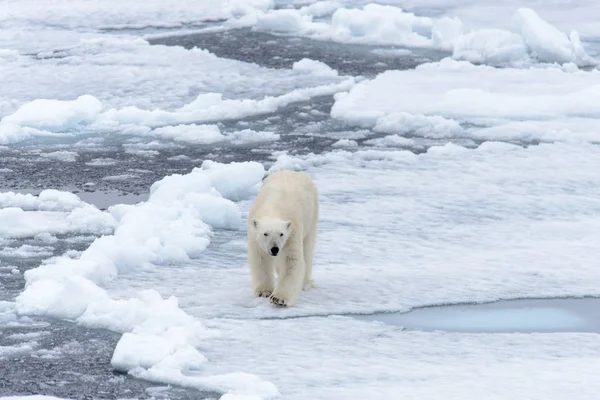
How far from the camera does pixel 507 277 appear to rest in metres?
5.32

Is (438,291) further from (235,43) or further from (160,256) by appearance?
(235,43)

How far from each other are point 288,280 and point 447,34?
30.9ft

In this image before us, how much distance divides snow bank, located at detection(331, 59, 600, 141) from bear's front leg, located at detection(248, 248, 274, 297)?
437cm

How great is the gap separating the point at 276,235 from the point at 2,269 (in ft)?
5.09

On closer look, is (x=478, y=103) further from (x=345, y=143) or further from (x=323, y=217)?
(x=323, y=217)

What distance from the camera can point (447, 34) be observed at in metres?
13.6

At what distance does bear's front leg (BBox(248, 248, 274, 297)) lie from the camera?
4.78m

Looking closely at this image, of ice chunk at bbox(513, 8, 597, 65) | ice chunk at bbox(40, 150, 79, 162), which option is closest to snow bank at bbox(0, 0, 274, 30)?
ice chunk at bbox(513, 8, 597, 65)

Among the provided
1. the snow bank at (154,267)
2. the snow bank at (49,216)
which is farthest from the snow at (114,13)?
the snow bank at (154,267)

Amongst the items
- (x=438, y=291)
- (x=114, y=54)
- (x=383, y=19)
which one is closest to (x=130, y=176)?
(x=438, y=291)

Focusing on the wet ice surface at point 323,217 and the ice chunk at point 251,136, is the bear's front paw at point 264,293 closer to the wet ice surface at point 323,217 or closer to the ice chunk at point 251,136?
the wet ice surface at point 323,217

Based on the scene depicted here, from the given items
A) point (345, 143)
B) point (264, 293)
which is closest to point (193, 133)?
point (345, 143)

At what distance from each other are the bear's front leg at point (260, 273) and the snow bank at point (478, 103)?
172 inches

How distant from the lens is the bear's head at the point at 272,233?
14.9 feet
